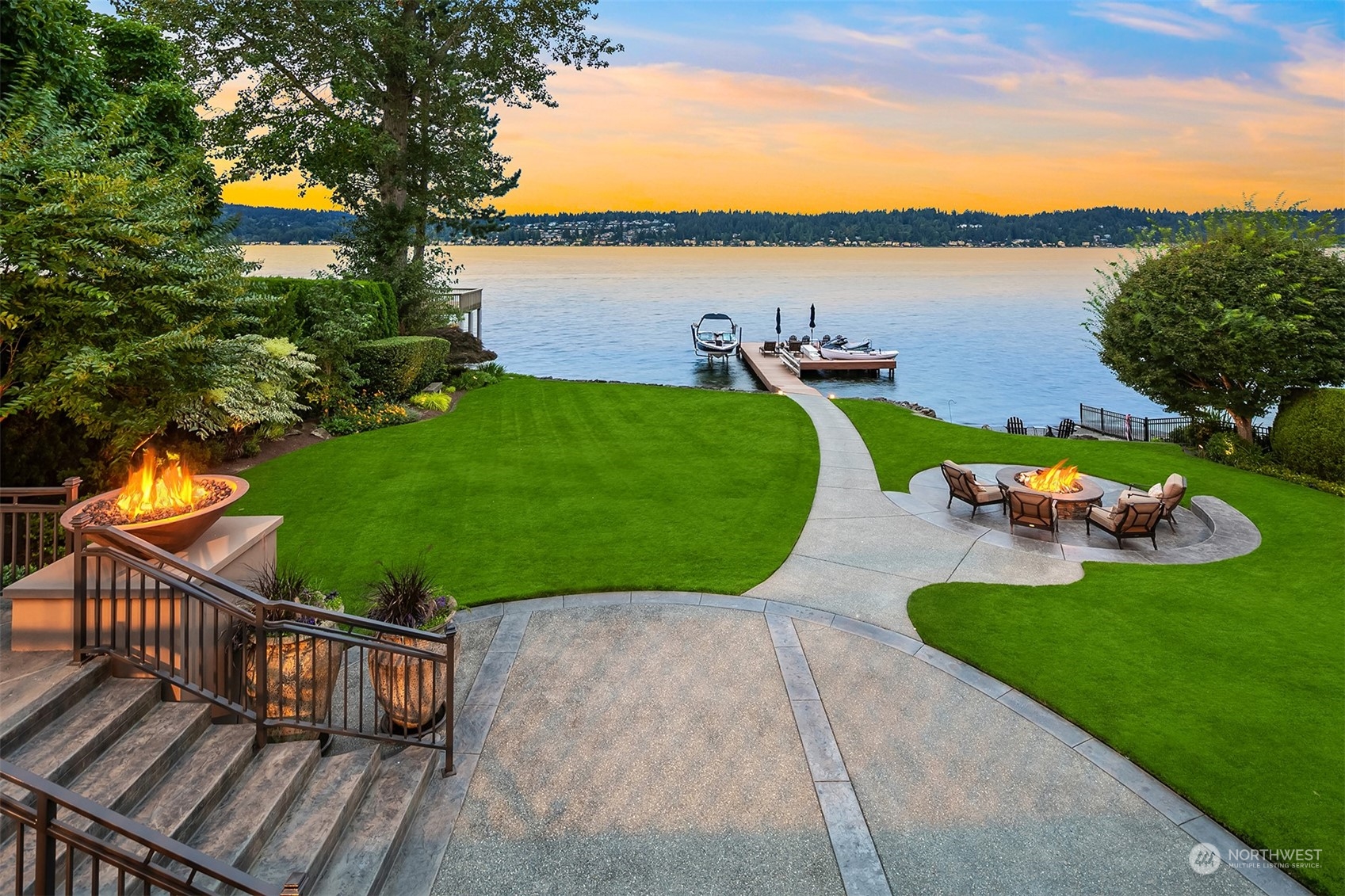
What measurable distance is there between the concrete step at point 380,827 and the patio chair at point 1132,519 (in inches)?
434

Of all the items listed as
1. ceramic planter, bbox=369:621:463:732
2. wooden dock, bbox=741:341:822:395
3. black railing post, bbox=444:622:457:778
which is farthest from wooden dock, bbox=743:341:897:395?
black railing post, bbox=444:622:457:778

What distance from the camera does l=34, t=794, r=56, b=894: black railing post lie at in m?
2.72

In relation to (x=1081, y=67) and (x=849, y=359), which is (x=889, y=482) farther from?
(x=849, y=359)

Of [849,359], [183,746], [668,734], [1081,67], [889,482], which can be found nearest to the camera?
[183,746]

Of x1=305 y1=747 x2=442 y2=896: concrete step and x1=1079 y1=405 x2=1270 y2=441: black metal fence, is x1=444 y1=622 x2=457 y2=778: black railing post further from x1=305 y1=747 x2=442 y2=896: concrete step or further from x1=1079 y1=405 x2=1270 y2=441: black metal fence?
x1=1079 y1=405 x2=1270 y2=441: black metal fence

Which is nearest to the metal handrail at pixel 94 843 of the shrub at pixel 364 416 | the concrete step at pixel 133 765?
the concrete step at pixel 133 765

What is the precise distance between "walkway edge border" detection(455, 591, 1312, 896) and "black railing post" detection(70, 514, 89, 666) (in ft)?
10.4

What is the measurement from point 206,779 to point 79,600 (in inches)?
69.2

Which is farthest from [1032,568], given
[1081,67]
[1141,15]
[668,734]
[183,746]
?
[1081,67]

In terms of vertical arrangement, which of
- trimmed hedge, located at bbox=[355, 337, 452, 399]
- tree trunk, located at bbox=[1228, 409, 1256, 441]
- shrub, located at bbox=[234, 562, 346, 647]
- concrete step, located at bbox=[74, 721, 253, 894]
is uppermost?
trimmed hedge, located at bbox=[355, 337, 452, 399]

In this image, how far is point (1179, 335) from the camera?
19328mm

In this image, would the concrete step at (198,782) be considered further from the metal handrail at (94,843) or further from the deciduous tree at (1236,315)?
the deciduous tree at (1236,315)

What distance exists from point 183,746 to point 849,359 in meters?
41.0

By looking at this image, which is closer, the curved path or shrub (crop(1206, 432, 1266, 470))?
the curved path
